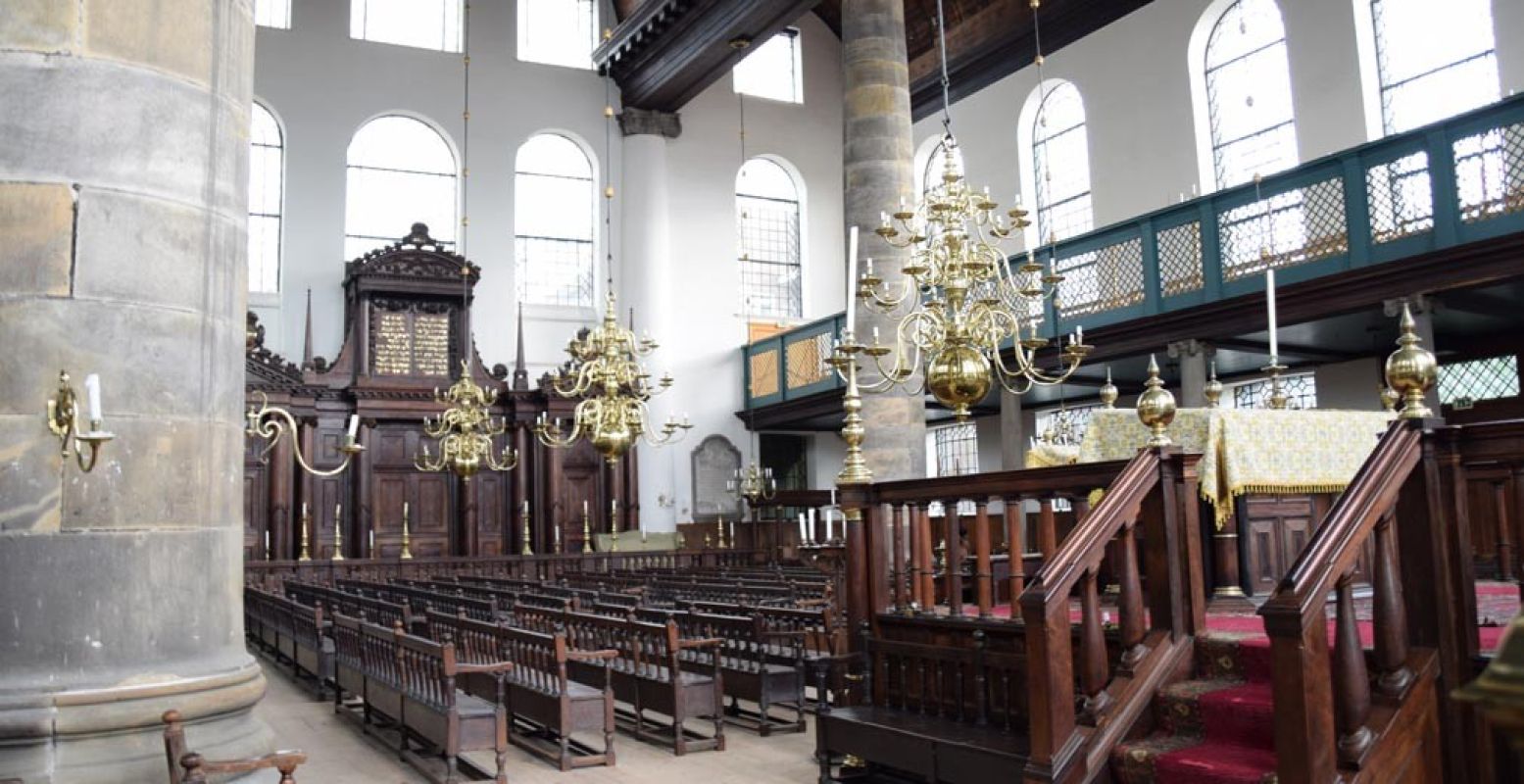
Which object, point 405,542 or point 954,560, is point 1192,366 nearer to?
point 954,560

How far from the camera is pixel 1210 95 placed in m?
17.9

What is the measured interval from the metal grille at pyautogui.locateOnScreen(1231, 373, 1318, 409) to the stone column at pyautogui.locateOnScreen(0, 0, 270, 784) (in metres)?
14.5

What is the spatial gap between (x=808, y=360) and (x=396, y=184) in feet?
25.1

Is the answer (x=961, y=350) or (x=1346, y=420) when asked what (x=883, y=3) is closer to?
(x=961, y=350)

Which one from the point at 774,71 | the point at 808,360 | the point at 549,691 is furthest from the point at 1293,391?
the point at 549,691

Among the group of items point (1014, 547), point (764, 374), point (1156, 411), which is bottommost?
point (1014, 547)

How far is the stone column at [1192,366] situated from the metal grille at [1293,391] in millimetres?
2251

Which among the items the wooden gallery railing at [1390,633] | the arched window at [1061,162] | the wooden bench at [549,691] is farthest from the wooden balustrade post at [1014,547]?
the arched window at [1061,162]

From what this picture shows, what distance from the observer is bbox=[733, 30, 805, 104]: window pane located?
953 inches

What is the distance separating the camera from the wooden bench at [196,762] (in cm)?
325

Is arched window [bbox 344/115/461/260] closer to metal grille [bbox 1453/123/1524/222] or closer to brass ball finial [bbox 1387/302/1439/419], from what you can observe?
metal grille [bbox 1453/123/1524/222]

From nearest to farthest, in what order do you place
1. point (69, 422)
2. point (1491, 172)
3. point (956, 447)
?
point (69, 422) < point (1491, 172) < point (956, 447)

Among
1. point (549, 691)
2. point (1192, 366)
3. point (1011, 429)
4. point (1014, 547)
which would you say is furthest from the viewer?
point (1011, 429)

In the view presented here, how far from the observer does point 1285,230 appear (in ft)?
42.4
